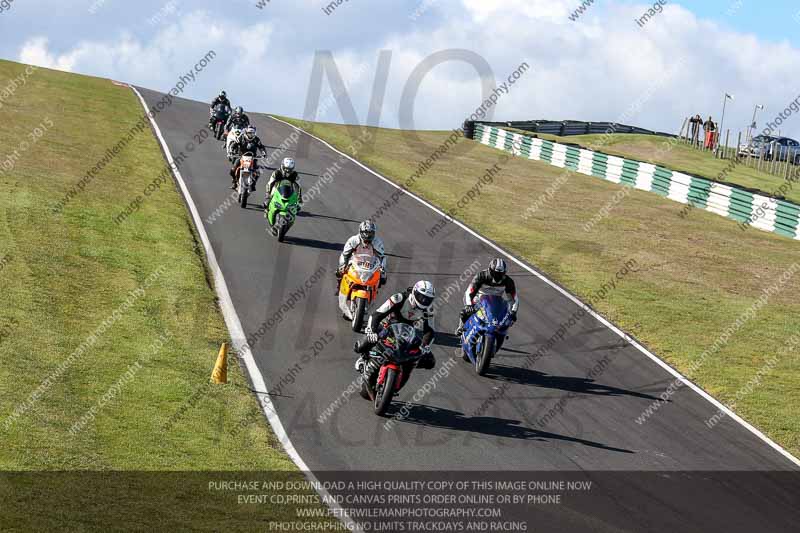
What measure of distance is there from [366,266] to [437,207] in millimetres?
15535

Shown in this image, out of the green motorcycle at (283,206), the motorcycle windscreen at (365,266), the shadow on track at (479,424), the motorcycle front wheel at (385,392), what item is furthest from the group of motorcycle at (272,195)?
the motorcycle front wheel at (385,392)

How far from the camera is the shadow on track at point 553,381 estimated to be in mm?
17812

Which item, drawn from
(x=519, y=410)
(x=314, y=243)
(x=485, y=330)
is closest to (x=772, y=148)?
(x=314, y=243)

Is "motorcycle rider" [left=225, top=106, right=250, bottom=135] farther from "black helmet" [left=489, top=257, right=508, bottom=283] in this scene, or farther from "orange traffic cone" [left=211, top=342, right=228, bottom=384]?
"orange traffic cone" [left=211, top=342, right=228, bottom=384]

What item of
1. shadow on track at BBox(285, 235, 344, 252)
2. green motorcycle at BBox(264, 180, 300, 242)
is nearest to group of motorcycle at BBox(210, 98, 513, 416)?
shadow on track at BBox(285, 235, 344, 252)

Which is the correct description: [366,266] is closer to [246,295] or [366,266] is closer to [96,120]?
[246,295]

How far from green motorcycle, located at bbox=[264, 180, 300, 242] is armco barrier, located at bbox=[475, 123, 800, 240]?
19.4 m

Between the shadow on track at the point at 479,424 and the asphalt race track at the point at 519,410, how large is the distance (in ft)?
0.11

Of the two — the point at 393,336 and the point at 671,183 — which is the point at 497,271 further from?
the point at 671,183

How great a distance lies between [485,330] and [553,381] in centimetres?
168

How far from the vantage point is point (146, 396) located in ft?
48.9

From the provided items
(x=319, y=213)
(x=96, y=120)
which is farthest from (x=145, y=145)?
(x=319, y=213)

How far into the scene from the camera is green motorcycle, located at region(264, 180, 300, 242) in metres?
26.1

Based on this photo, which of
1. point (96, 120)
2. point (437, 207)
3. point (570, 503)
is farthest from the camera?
point (96, 120)
